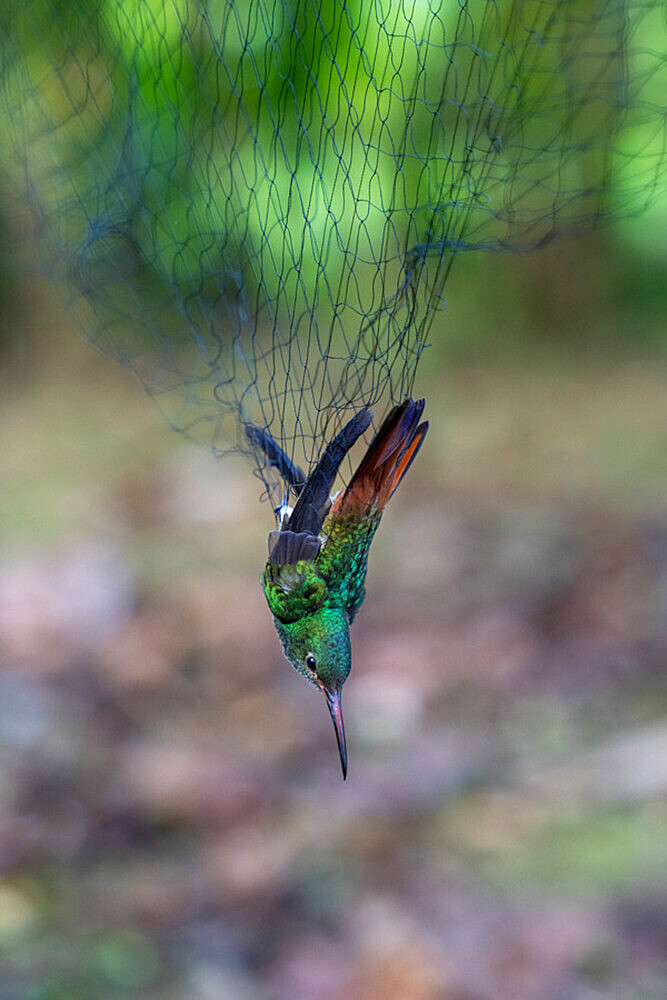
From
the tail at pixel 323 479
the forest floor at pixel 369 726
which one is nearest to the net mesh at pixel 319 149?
the tail at pixel 323 479

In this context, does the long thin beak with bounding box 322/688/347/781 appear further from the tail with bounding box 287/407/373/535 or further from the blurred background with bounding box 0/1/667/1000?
the blurred background with bounding box 0/1/667/1000

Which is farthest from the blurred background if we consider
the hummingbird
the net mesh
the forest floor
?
the hummingbird

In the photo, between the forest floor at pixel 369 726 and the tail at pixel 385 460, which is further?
the forest floor at pixel 369 726

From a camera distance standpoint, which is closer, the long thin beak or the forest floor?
the long thin beak

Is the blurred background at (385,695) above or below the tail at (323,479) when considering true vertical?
above

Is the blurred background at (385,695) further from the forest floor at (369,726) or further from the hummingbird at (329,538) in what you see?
the hummingbird at (329,538)

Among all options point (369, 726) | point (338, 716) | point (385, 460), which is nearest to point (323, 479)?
point (385, 460)

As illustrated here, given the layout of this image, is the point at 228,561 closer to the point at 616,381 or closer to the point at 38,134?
the point at 616,381
